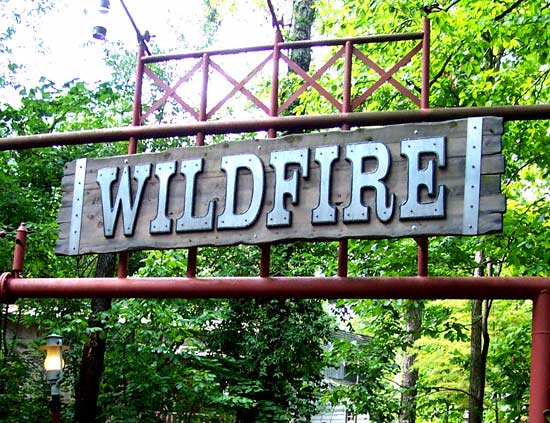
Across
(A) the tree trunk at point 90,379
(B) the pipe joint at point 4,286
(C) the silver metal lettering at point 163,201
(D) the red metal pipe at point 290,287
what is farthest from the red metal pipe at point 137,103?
(A) the tree trunk at point 90,379

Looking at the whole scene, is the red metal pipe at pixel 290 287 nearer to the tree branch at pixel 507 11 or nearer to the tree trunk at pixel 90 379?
the tree branch at pixel 507 11

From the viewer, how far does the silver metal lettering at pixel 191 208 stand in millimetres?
4652

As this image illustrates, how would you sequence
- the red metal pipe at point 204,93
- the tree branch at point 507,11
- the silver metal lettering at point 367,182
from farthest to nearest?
the tree branch at point 507,11
the red metal pipe at point 204,93
the silver metal lettering at point 367,182

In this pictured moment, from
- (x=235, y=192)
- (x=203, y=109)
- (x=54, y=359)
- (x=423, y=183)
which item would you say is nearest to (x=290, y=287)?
(x=235, y=192)

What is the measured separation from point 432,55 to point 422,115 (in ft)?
12.0

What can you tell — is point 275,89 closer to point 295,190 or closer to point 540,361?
point 295,190

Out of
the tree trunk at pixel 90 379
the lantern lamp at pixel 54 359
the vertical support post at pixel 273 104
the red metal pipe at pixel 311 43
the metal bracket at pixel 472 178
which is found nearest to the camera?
the metal bracket at pixel 472 178

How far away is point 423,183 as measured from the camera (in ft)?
13.7

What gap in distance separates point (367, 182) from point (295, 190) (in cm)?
47

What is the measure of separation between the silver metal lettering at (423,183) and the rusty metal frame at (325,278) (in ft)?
0.82

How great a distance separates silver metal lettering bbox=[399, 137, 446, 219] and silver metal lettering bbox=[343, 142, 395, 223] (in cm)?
11

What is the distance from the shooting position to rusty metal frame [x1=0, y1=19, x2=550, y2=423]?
4125mm

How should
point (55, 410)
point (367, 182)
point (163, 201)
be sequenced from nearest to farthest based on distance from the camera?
point (367, 182) → point (163, 201) → point (55, 410)

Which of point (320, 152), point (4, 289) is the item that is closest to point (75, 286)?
point (4, 289)
